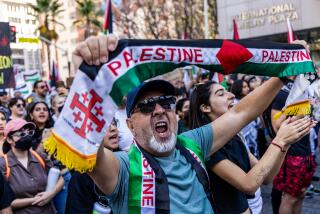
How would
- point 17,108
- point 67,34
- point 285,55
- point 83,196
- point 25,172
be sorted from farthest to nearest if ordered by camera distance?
point 67,34 → point 17,108 → point 25,172 → point 83,196 → point 285,55

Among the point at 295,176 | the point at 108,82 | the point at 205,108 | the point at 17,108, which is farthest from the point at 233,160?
the point at 17,108

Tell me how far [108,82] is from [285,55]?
120 cm

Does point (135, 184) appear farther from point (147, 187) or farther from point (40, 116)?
point (40, 116)

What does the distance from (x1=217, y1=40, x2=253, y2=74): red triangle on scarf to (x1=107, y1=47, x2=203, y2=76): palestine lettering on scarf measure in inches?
5.2

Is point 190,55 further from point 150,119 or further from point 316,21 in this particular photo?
point 316,21

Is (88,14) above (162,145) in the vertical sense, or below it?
above

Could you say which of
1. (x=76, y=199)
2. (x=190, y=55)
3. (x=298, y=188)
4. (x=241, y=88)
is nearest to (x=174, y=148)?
(x=190, y=55)

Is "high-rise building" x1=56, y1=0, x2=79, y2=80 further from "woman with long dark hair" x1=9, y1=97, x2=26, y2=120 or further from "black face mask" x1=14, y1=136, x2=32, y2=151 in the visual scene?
"black face mask" x1=14, y1=136, x2=32, y2=151

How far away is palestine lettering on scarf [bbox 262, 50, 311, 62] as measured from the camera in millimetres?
2600

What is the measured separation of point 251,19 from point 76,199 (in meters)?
18.9

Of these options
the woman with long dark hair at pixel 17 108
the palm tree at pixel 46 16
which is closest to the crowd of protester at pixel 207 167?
the woman with long dark hair at pixel 17 108

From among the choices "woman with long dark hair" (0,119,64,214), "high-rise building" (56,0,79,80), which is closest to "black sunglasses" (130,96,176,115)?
"woman with long dark hair" (0,119,64,214)

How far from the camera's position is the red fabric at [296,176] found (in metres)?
5.03

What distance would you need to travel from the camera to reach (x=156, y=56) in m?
2.18
